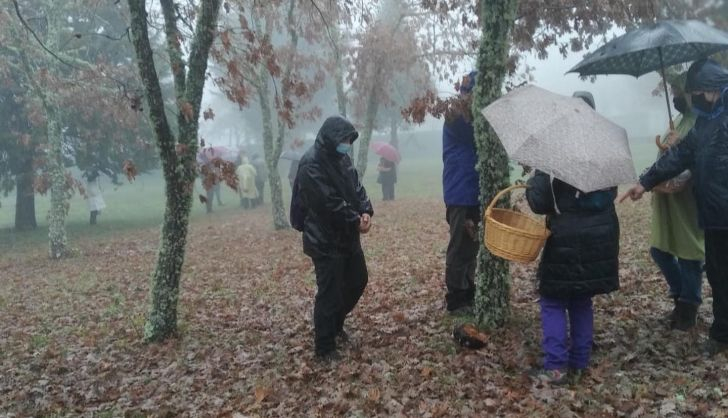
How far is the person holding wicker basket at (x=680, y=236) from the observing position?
4.80 metres

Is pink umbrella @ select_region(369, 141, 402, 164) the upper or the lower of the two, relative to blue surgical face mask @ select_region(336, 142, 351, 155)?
upper

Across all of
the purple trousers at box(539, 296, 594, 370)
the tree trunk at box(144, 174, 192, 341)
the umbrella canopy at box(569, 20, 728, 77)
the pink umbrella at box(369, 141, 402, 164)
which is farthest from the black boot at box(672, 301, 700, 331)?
the pink umbrella at box(369, 141, 402, 164)

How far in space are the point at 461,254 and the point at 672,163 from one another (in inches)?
80.4

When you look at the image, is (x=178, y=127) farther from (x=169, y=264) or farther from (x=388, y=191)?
(x=388, y=191)

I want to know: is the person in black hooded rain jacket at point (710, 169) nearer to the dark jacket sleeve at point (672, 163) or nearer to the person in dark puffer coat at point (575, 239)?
the dark jacket sleeve at point (672, 163)

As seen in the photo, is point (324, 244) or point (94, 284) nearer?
point (324, 244)

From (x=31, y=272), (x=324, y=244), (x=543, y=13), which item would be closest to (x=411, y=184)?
(x=31, y=272)

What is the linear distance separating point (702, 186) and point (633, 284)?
2.79 metres

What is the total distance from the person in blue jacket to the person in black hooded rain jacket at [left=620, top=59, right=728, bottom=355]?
4.77 ft

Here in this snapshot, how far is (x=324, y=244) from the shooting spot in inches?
199

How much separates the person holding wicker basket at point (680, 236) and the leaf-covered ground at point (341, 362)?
295 millimetres

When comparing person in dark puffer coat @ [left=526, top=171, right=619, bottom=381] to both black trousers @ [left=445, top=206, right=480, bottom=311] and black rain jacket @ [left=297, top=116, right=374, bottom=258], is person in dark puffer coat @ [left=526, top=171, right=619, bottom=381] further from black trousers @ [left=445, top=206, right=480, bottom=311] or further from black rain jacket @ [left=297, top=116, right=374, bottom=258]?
black rain jacket @ [left=297, top=116, right=374, bottom=258]

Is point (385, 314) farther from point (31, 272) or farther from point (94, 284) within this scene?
point (31, 272)

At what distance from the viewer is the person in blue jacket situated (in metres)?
5.50
